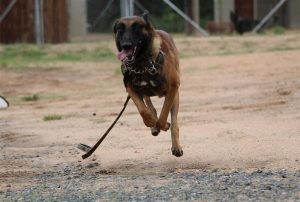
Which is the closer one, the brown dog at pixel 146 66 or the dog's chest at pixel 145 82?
the brown dog at pixel 146 66

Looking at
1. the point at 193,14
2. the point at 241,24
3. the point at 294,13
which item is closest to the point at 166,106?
the point at 241,24

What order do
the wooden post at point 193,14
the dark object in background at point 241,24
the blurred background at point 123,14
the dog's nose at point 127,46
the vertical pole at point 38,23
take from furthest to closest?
the wooden post at point 193,14 → the dark object in background at point 241,24 → the blurred background at point 123,14 → the vertical pole at point 38,23 → the dog's nose at point 127,46

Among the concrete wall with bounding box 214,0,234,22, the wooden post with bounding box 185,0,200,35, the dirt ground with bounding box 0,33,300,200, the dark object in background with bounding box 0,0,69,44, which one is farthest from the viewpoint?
the concrete wall with bounding box 214,0,234,22

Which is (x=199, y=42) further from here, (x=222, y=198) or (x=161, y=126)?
(x=222, y=198)

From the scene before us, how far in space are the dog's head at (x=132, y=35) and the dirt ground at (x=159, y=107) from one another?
3.71 ft

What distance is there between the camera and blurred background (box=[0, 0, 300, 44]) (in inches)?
1040

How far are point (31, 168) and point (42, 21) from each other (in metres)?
18.0

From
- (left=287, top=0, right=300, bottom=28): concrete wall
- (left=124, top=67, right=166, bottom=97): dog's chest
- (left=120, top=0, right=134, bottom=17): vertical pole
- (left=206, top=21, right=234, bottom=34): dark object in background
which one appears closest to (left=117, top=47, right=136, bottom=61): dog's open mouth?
(left=124, top=67, right=166, bottom=97): dog's chest

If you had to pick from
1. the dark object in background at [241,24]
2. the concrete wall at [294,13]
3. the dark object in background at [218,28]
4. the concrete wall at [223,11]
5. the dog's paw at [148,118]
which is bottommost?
the concrete wall at [294,13]

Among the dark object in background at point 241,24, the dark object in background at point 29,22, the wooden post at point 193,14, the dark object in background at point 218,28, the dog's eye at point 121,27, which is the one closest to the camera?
the dog's eye at point 121,27

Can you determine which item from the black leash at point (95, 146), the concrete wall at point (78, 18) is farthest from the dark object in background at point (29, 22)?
the black leash at point (95, 146)

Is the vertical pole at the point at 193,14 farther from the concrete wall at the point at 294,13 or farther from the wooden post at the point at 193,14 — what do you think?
the concrete wall at the point at 294,13

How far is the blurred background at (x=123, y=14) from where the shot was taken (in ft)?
86.6

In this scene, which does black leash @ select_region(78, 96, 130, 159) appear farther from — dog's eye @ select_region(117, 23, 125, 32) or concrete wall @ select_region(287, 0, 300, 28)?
concrete wall @ select_region(287, 0, 300, 28)
